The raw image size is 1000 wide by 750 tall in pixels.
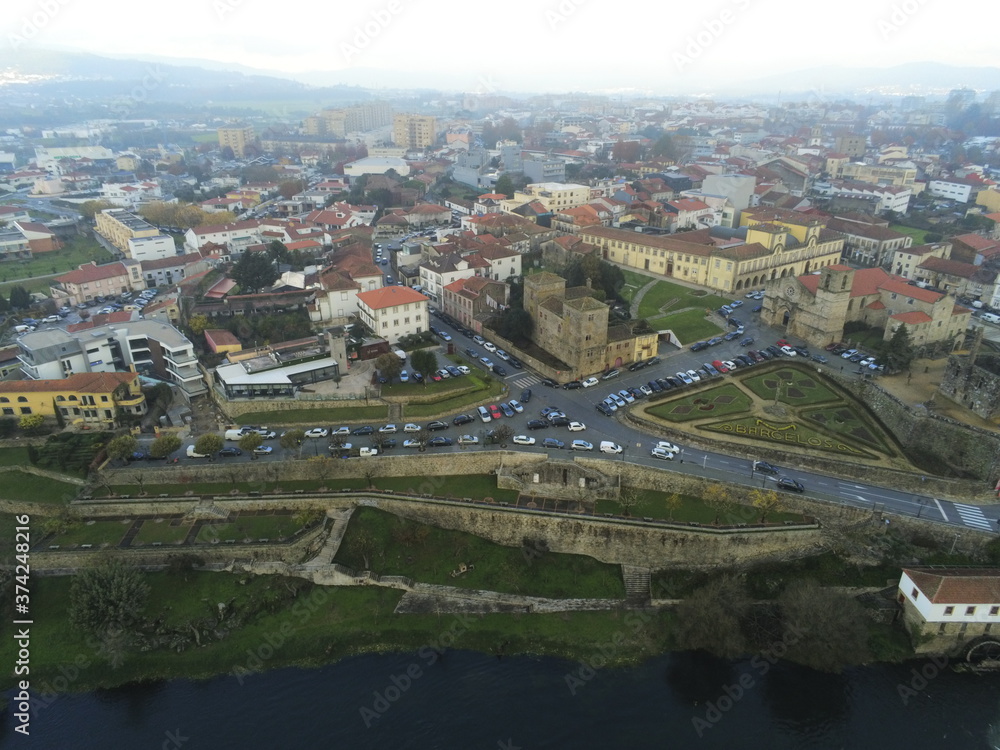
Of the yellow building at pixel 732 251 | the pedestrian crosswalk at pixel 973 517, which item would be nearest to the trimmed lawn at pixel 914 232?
the yellow building at pixel 732 251

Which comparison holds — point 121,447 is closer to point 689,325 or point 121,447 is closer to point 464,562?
point 464,562

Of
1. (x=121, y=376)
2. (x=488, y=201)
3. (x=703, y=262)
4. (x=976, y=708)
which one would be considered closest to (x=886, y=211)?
(x=703, y=262)

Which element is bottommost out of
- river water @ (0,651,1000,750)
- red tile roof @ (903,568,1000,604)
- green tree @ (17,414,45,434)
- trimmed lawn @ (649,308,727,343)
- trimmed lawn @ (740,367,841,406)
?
river water @ (0,651,1000,750)

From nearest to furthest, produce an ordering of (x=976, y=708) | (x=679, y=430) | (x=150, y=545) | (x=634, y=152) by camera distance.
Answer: (x=976, y=708) < (x=150, y=545) < (x=679, y=430) < (x=634, y=152)

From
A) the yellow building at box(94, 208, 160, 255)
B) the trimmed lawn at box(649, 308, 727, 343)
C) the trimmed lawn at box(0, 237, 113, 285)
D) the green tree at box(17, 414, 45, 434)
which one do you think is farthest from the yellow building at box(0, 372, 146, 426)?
the yellow building at box(94, 208, 160, 255)

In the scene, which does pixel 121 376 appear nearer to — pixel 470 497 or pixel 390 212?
pixel 470 497

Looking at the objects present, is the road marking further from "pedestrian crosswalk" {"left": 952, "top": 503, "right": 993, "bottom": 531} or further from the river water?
the river water
